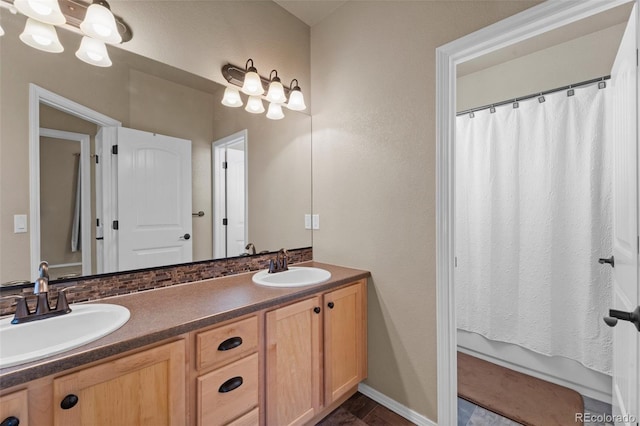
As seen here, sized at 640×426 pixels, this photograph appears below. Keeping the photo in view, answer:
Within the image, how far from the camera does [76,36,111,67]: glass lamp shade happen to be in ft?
4.05

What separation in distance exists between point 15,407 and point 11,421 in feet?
0.11

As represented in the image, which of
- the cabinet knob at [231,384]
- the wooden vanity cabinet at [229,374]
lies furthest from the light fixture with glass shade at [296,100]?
the cabinet knob at [231,384]

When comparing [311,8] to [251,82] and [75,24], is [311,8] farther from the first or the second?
[75,24]

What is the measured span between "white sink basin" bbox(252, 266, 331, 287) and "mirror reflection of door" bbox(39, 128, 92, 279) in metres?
→ 0.85

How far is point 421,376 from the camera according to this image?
1.60m

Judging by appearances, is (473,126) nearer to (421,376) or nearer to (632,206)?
(632,206)

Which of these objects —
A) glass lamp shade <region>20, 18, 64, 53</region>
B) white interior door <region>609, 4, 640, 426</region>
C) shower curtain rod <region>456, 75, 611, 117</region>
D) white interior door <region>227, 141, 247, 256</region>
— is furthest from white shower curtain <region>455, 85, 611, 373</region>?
glass lamp shade <region>20, 18, 64, 53</region>

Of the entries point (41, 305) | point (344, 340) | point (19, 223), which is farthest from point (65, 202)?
point (344, 340)

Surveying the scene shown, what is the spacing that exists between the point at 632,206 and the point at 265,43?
85.4 inches

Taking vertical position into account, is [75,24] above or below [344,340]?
above

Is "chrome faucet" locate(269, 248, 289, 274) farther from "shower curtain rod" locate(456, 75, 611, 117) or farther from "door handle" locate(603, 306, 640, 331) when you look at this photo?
"shower curtain rod" locate(456, 75, 611, 117)

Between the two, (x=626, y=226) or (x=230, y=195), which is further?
(x=230, y=195)

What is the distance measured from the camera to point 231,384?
115cm

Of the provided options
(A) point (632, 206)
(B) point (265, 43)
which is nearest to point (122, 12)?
(B) point (265, 43)
